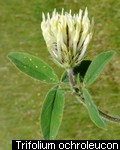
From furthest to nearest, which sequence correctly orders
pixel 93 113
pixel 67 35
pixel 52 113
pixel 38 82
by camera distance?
pixel 38 82 → pixel 52 113 → pixel 93 113 → pixel 67 35

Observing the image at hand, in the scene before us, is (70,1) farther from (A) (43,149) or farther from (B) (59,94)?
(B) (59,94)

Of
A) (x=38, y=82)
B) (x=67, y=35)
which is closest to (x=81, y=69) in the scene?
(x=67, y=35)

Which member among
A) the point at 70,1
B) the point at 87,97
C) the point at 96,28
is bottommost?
the point at 87,97

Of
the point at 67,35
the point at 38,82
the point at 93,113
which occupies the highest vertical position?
the point at 38,82

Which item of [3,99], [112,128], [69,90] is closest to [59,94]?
[69,90]

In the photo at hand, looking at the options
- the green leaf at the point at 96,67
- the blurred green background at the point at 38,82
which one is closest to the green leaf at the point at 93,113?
the green leaf at the point at 96,67

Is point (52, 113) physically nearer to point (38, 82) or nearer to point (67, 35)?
point (67, 35)

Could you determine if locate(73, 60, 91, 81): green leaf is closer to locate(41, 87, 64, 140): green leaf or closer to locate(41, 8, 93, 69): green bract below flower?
locate(41, 87, 64, 140): green leaf
